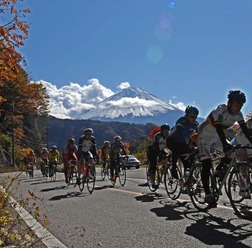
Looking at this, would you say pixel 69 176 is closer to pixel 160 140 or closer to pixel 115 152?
pixel 115 152

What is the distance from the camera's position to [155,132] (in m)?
12.1

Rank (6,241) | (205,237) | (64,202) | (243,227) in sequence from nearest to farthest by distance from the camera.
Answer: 1. (6,241)
2. (205,237)
3. (243,227)
4. (64,202)

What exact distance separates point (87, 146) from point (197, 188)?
580 centimetres

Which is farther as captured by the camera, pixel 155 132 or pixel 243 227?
pixel 155 132

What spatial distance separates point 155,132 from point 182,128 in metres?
2.96

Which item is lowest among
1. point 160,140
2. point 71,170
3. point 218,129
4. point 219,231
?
point 219,231

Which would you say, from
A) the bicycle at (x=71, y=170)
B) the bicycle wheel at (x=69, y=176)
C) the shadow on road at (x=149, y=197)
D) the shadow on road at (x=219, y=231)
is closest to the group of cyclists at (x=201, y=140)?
the shadow on road at (x=219, y=231)

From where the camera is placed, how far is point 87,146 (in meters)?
13.1

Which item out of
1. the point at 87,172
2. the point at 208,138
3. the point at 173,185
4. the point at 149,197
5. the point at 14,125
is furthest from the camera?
the point at 14,125

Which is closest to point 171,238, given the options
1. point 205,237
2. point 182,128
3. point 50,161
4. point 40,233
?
point 205,237

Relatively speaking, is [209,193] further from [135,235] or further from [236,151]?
[135,235]

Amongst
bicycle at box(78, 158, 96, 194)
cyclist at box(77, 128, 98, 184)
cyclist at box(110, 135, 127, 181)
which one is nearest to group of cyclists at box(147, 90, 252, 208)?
bicycle at box(78, 158, 96, 194)

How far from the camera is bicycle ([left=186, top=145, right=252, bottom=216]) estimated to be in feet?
21.2

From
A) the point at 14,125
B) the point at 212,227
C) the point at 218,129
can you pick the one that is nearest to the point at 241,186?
the point at 212,227
